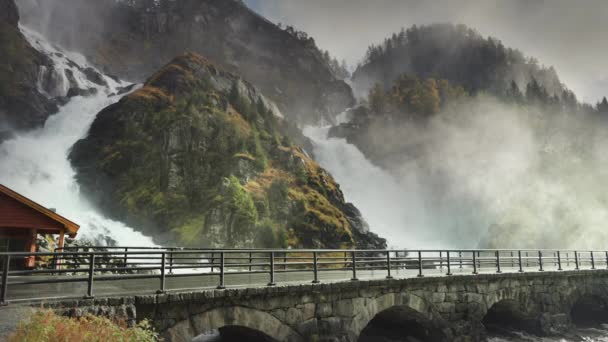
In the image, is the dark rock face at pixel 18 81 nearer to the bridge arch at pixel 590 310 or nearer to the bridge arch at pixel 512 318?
the bridge arch at pixel 512 318

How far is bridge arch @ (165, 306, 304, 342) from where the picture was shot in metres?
10.3

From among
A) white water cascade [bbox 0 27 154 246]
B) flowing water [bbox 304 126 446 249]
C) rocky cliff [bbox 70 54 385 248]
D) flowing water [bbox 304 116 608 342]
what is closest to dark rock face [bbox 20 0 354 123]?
flowing water [bbox 304 116 608 342]

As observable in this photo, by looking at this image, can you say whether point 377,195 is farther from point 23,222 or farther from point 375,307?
point 23,222

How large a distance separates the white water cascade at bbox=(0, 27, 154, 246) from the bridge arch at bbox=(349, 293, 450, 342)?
75.9 ft

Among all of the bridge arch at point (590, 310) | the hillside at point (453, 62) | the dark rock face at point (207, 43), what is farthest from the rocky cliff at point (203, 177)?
the hillside at point (453, 62)

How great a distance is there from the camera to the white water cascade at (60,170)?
117 feet

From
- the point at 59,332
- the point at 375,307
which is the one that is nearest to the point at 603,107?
the point at 375,307

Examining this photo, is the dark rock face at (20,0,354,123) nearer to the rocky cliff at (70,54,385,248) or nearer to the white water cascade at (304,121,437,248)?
the white water cascade at (304,121,437,248)

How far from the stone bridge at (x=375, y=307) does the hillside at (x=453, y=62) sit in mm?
81034

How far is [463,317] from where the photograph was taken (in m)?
18.0

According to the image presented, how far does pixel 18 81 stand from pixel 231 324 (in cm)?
5846

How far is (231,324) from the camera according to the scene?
11.2 m

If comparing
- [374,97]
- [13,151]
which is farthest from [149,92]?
[374,97]

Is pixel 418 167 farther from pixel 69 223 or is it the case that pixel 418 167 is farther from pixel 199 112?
pixel 69 223
